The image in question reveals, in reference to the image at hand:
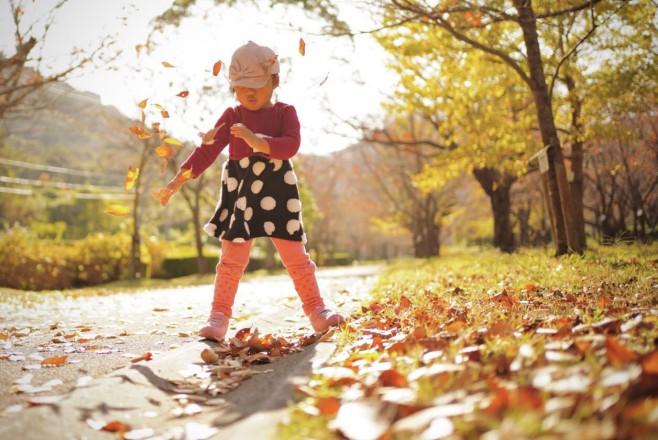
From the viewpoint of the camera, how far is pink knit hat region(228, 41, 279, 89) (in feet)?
10.2

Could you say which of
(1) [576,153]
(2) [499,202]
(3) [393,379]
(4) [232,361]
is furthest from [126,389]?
(2) [499,202]

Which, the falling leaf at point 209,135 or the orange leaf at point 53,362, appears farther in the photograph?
the falling leaf at point 209,135

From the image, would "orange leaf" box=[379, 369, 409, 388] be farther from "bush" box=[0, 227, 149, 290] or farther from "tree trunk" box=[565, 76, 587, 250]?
"bush" box=[0, 227, 149, 290]

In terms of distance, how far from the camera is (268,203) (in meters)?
3.08

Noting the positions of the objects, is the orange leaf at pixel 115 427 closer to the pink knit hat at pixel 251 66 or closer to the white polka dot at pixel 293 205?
the white polka dot at pixel 293 205

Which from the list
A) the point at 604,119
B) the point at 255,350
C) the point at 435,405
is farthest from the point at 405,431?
the point at 604,119

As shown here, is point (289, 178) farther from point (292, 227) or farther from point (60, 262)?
point (60, 262)

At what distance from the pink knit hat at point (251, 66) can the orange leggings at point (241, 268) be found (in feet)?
3.33

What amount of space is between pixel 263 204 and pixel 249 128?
547 millimetres

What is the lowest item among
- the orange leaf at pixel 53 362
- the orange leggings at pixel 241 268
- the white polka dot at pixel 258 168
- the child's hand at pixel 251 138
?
the orange leaf at pixel 53 362

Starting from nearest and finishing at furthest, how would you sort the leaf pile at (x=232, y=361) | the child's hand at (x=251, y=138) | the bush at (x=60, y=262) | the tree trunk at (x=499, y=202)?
the leaf pile at (x=232, y=361)
the child's hand at (x=251, y=138)
the tree trunk at (x=499, y=202)
the bush at (x=60, y=262)

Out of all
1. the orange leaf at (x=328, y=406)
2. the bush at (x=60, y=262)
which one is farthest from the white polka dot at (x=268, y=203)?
the bush at (x=60, y=262)

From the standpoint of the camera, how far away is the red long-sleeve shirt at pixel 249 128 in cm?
315

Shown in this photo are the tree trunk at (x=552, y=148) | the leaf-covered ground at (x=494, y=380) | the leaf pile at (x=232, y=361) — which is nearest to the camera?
the leaf-covered ground at (x=494, y=380)
